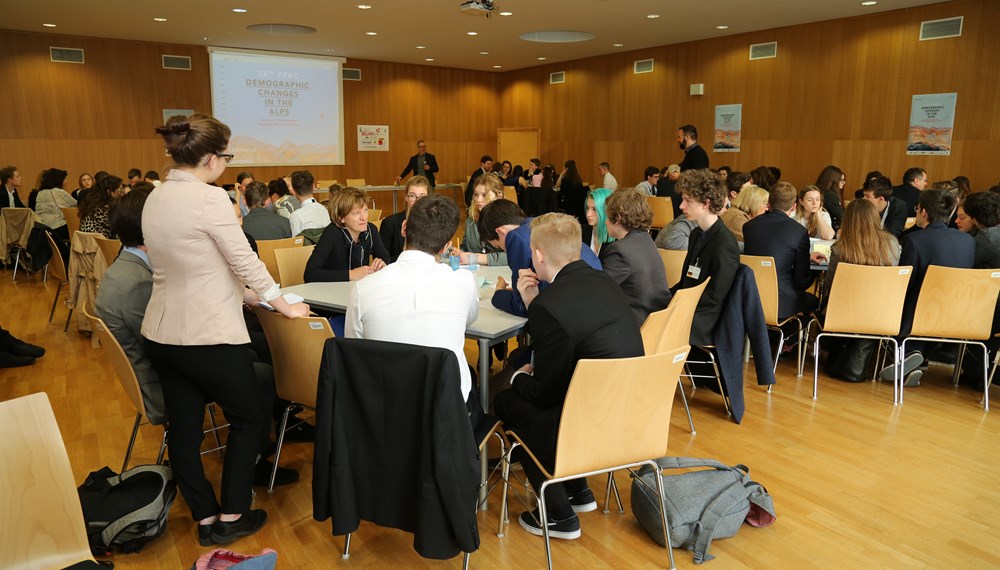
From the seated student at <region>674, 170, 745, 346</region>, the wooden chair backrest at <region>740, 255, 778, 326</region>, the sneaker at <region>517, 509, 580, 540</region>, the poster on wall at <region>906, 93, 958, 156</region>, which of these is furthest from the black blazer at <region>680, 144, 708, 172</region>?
the sneaker at <region>517, 509, 580, 540</region>

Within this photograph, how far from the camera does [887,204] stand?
20.6 ft

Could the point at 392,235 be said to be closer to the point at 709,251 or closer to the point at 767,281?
the point at 709,251

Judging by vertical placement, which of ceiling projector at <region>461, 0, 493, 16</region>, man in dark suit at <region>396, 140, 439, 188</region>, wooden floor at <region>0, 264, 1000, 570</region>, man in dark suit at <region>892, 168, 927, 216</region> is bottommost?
wooden floor at <region>0, 264, 1000, 570</region>

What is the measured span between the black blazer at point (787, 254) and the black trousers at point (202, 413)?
3.46 m

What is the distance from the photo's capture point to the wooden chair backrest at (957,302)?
3.98 m

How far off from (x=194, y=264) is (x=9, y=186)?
8043 mm

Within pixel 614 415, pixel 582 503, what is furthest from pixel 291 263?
pixel 614 415

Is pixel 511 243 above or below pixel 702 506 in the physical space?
above

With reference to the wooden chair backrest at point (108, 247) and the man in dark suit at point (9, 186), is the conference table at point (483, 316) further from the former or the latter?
the man in dark suit at point (9, 186)

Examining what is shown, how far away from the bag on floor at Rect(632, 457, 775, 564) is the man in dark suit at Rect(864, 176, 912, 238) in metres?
4.10

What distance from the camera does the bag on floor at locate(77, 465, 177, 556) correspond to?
8.42ft

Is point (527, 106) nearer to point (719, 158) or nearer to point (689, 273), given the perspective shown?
point (719, 158)

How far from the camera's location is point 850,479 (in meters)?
3.25

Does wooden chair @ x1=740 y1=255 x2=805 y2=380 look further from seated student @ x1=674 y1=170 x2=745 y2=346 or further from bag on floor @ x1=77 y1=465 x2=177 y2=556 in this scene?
bag on floor @ x1=77 y1=465 x2=177 y2=556
